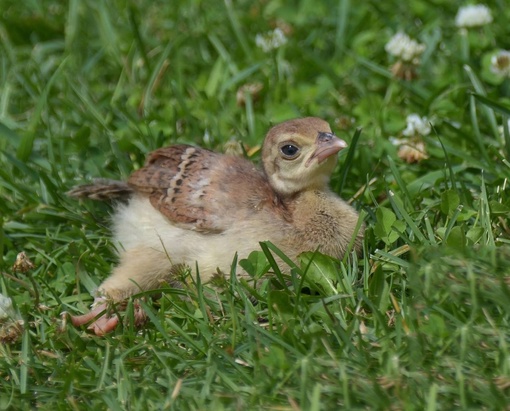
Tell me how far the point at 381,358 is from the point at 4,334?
1.54m

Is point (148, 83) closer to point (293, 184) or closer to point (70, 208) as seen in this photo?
point (70, 208)

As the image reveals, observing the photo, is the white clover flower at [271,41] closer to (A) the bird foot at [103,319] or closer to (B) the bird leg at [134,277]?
(B) the bird leg at [134,277]

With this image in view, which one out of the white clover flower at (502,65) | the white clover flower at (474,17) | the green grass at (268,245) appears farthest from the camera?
the white clover flower at (474,17)

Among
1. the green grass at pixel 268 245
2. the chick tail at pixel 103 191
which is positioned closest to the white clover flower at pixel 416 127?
the green grass at pixel 268 245

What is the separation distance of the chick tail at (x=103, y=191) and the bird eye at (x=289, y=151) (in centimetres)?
86

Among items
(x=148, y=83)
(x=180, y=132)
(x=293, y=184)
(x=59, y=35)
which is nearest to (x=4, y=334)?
(x=293, y=184)

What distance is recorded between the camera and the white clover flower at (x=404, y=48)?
5371 millimetres

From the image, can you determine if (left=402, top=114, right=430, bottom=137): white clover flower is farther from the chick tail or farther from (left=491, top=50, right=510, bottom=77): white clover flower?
the chick tail

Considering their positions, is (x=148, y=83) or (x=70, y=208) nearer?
(x=70, y=208)

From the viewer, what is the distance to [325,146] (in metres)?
3.96

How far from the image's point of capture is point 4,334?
142 inches

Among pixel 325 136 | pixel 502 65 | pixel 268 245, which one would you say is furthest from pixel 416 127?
pixel 268 245

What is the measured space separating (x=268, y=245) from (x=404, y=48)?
7.30ft

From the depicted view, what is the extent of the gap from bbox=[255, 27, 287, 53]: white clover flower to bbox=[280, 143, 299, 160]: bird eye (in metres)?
1.88
